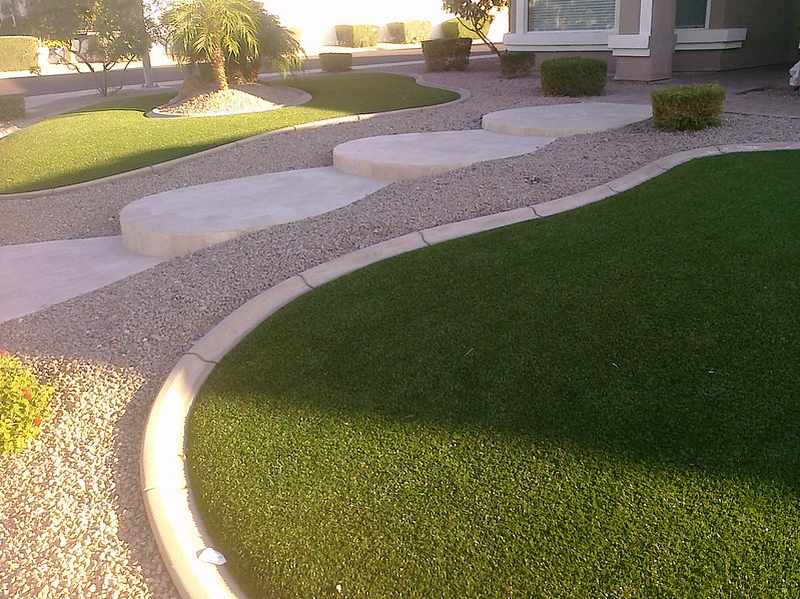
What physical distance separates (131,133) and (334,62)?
1099 centimetres

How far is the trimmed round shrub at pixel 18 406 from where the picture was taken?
12.4 feet

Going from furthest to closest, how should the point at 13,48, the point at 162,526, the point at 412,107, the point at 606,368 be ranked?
1. the point at 13,48
2. the point at 412,107
3. the point at 606,368
4. the point at 162,526

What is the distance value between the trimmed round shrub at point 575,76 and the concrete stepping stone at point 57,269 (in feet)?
27.2

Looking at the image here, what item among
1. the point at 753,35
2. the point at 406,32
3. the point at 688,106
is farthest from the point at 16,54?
the point at 688,106

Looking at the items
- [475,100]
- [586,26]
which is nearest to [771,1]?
[586,26]

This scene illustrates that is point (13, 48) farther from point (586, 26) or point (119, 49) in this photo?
point (586, 26)

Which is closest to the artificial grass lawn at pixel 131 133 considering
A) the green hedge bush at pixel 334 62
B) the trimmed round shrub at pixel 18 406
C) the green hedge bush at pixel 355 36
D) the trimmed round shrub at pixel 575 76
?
the trimmed round shrub at pixel 575 76

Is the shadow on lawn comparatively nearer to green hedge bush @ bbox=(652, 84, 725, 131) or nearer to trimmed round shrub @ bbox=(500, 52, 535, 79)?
green hedge bush @ bbox=(652, 84, 725, 131)

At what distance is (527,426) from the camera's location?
342 centimetres

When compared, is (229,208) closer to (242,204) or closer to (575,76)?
(242,204)

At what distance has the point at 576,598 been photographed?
2533mm

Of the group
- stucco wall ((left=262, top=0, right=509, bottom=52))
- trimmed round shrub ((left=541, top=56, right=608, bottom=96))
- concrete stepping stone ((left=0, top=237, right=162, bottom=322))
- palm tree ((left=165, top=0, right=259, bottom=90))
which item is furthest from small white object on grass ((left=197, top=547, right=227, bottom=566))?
stucco wall ((left=262, top=0, right=509, bottom=52))

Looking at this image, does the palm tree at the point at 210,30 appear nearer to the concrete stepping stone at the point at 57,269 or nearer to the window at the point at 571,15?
the window at the point at 571,15

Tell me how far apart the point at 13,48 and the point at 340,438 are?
3273 centimetres
